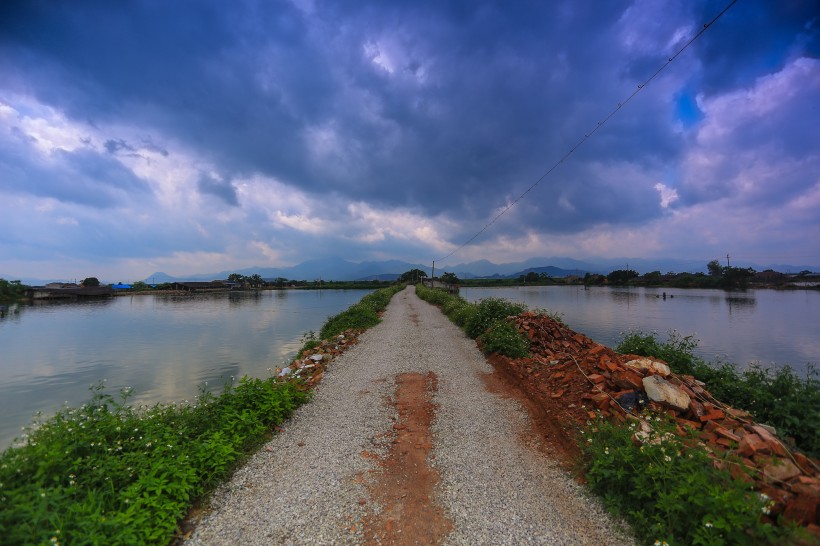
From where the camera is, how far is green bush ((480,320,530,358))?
959 cm

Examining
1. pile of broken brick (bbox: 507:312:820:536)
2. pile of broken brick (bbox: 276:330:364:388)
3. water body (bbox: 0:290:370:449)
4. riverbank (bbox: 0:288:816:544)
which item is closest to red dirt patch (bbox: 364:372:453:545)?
riverbank (bbox: 0:288:816:544)

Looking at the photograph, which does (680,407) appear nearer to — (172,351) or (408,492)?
(408,492)

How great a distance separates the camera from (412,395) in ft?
23.5

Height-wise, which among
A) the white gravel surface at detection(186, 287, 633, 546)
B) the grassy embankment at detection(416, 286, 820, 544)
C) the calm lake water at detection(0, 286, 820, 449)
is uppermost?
the grassy embankment at detection(416, 286, 820, 544)

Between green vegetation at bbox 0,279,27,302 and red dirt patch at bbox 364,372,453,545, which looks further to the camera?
green vegetation at bbox 0,279,27,302

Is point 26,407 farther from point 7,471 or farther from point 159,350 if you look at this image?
point 7,471

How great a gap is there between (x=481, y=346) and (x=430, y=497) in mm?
8283

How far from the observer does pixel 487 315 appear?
1393 centimetres

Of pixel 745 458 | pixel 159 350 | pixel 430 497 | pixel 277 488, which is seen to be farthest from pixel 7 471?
pixel 159 350

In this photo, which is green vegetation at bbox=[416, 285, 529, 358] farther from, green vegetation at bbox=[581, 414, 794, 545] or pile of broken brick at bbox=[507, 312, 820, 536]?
green vegetation at bbox=[581, 414, 794, 545]

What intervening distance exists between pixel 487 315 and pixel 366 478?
34.7 ft

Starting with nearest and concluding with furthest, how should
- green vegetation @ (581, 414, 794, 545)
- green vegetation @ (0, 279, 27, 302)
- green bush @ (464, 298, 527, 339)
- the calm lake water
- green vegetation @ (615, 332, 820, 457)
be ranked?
green vegetation @ (581, 414, 794, 545), green vegetation @ (615, 332, 820, 457), the calm lake water, green bush @ (464, 298, 527, 339), green vegetation @ (0, 279, 27, 302)

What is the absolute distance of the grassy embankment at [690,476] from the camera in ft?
8.63

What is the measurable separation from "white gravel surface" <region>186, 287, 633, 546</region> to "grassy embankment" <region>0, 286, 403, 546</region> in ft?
1.20
